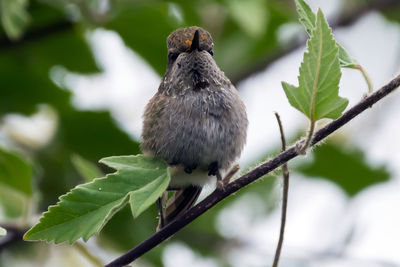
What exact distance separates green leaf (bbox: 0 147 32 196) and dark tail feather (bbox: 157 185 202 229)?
72cm

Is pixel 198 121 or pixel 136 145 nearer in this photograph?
pixel 198 121

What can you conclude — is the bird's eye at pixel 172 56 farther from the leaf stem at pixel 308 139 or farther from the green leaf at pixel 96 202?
the leaf stem at pixel 308 139

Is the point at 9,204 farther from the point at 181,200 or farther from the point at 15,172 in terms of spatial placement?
the point at 181,200

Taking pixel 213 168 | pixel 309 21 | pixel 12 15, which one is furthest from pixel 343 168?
pixel 309 21

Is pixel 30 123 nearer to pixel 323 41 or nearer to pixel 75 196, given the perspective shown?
A: pixel 75 196

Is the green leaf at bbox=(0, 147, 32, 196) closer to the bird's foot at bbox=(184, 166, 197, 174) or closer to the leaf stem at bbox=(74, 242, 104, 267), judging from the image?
the leaf stem at bbox=(74, 242, 104, 267)

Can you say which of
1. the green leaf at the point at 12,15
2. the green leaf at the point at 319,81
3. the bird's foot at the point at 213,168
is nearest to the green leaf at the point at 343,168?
the bird's foot at the point at 213,168

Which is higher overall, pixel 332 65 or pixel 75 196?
pixel 332 65

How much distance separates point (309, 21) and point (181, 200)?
105 centimetres

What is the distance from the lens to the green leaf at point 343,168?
4.44m

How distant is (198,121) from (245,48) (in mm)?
2181

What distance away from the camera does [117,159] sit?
201 centimetres

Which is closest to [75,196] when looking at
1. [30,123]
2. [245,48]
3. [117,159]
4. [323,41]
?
[117,159]

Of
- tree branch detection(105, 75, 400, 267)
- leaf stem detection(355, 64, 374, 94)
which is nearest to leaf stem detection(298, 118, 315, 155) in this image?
tree branch detection(105, 75, 400, 267)
